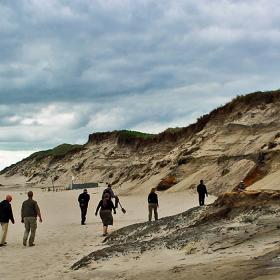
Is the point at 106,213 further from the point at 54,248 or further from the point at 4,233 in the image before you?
the point at 4,233

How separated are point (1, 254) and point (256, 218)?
685cm

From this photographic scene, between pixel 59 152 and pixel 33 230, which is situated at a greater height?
pixel 59 152

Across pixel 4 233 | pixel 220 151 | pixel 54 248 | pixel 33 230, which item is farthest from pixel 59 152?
pixel 54 248

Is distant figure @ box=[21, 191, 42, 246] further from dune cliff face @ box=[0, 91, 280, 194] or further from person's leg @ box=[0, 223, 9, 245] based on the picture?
dune cliff face @ box=[0, 91, 280, 194]

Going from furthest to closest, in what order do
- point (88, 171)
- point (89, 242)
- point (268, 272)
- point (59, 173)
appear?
point (59, 173) → point (88, 171) → point (89, 242) → point (268, 272)

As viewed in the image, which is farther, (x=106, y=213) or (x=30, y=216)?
(x=106, y=213)

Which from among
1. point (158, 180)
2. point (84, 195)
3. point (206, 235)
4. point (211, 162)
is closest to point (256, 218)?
point (206, 235)

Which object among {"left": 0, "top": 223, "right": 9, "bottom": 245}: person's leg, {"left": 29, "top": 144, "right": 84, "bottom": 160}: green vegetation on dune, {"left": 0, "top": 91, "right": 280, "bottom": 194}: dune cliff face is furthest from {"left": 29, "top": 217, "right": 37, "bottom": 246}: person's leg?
{"left": 29, "top": 144, "right": 84, "bottom": 160}: green vegetation on dune

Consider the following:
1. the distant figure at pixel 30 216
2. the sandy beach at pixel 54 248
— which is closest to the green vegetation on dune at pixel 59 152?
the sandy beach at pixel 54 248

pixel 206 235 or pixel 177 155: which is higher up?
pixel 177 155

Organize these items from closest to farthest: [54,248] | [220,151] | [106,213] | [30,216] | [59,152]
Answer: [54,248]
[30,216]
[106,213]
[220,151]
[59,152]

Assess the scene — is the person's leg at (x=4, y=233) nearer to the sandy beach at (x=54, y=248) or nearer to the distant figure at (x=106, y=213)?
the sandy beach at (x=54, y=248)

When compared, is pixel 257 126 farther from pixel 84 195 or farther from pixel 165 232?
pixel 165 232

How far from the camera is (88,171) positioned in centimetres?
8081
